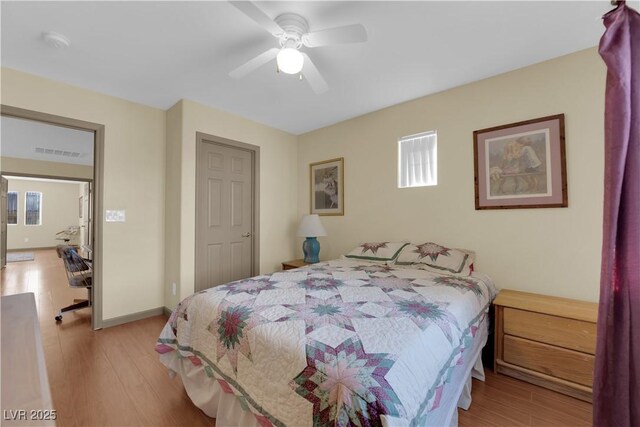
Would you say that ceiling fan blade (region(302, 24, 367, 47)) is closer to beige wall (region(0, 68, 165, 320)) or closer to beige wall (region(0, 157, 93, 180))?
beige wall (region(0, 68, 165, 320))

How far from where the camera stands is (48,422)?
0.49 m

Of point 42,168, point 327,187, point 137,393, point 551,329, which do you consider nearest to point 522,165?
point 551,329

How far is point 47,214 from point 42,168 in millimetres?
5294

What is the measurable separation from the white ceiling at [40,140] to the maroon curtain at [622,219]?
15.7ft

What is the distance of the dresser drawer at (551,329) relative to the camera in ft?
5.72

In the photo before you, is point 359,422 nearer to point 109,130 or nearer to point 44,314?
point 109,130

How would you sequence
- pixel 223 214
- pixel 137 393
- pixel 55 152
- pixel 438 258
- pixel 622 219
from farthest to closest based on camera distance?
pixel 55 152 < pixel 223 214 < pixel 438 258 < pixel 137 393 < pixel 622 219

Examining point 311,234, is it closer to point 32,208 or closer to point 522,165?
point 522,165

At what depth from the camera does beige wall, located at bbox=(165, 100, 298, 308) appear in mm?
3051

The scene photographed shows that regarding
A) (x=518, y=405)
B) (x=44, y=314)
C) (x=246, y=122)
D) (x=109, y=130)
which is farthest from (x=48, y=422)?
(x=44, y=314)

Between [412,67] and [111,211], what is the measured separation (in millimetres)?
3452

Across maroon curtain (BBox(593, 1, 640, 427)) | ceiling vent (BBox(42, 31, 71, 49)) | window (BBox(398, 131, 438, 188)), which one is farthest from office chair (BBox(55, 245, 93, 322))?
maroon curtain (BBox(593, 1, 640, 427))

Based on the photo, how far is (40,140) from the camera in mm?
4168

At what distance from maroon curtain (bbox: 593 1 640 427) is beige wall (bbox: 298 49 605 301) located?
189cm
